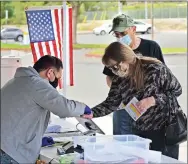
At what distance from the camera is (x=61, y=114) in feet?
7.34

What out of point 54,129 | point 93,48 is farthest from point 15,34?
point 54,129

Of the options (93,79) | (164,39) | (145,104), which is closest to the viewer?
(145,104)

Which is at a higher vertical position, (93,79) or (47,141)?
(47,141)

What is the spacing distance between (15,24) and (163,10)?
4.77 m

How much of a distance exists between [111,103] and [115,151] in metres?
0.67

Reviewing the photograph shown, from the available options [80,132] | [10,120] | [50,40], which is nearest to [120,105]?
[80,132]

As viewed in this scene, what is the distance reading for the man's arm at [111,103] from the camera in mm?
2794

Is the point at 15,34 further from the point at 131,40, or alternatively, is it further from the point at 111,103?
the point at 111,103

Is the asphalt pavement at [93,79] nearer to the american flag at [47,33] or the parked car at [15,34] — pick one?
the parked car at [15,34]

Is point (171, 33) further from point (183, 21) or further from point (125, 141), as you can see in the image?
point (125, 141)

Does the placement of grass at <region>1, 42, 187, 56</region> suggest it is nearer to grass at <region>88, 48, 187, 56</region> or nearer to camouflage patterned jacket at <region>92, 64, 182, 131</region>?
grass at <region>88, 48, 187, 56</region>

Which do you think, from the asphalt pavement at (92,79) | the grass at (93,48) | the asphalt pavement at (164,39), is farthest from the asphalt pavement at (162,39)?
the asphalt pavement at (92,79)

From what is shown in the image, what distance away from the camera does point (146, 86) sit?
103 inches

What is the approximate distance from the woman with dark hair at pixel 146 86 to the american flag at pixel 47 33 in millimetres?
1596
